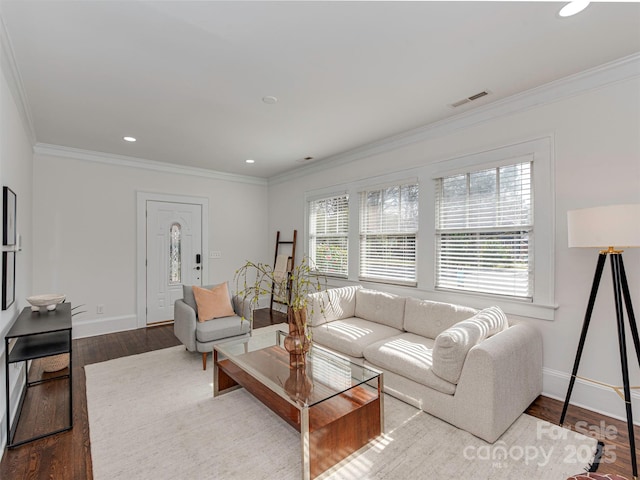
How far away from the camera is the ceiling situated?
1.83 m

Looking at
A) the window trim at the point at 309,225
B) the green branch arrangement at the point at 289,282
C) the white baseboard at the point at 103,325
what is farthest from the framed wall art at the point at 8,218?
the window trim at the point at 309,225

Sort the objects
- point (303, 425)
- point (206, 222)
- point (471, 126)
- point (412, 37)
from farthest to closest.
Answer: point (206, 222) → point (471, 126) → point (412, 37) → point (303, 425)

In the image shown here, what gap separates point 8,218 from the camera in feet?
7.47

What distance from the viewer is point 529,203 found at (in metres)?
2.86

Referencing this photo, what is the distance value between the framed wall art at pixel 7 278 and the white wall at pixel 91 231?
2095mm

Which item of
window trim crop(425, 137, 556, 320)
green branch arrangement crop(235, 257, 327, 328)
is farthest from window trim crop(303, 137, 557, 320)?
green branch arrangement crop(235, 257, 327, 328)

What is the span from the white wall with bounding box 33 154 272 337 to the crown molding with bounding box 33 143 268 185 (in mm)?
52

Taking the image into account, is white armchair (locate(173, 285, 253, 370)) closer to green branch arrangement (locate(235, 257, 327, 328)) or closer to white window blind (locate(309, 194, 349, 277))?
green branch arrangement (locate(235, 257, 327, 328))

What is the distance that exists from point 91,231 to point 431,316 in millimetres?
4711

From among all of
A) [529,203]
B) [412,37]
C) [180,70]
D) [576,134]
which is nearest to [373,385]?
[529,203]

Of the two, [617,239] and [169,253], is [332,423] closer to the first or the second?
[617,239]

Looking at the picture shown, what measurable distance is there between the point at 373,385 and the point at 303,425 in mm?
660

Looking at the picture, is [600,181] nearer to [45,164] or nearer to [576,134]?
[576,134]

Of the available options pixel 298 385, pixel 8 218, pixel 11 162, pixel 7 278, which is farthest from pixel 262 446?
pixel 11 162
